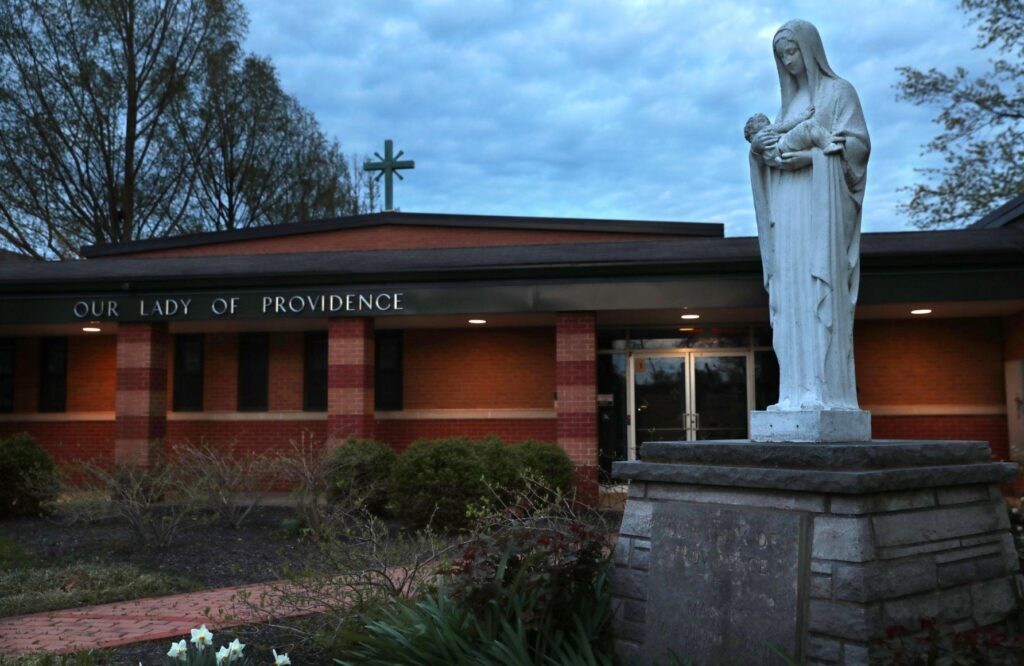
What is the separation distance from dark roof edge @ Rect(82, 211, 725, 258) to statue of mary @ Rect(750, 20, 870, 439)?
13773 mm

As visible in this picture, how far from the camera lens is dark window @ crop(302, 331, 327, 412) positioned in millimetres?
18094

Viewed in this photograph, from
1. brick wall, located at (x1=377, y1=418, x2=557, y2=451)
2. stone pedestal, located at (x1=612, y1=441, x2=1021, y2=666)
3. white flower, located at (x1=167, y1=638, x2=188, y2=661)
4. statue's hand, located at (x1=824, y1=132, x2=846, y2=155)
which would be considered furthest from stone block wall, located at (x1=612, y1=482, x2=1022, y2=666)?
brick wall, located at (x1=377, y1=418, x2=557, y2=451)

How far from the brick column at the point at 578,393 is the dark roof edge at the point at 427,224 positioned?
498cm

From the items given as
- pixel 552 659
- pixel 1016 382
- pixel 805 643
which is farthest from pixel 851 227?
pixel 1016 382

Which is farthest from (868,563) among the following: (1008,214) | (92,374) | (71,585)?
(92,374)

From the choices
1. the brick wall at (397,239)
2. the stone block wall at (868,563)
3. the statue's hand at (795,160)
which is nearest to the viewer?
the stone block wall at (868,563)

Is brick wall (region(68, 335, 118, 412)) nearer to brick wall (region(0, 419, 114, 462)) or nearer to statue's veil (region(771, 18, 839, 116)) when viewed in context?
brick wall (region(0, 419, 114, 462))

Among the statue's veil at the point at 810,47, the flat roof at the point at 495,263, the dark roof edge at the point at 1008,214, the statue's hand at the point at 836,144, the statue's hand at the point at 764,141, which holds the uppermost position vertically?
the dark roof edge at the point at 1008,214

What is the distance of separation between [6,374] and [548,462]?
43.3 ft

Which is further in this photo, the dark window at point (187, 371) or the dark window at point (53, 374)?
the dark window at point (53, 374)

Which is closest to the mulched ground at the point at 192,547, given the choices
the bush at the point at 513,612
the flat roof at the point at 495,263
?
the bush at the point at 513,612

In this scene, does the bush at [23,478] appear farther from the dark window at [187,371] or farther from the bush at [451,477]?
the bush at [451,477]

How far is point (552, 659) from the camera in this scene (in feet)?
15.6

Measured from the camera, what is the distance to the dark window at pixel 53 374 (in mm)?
19156
